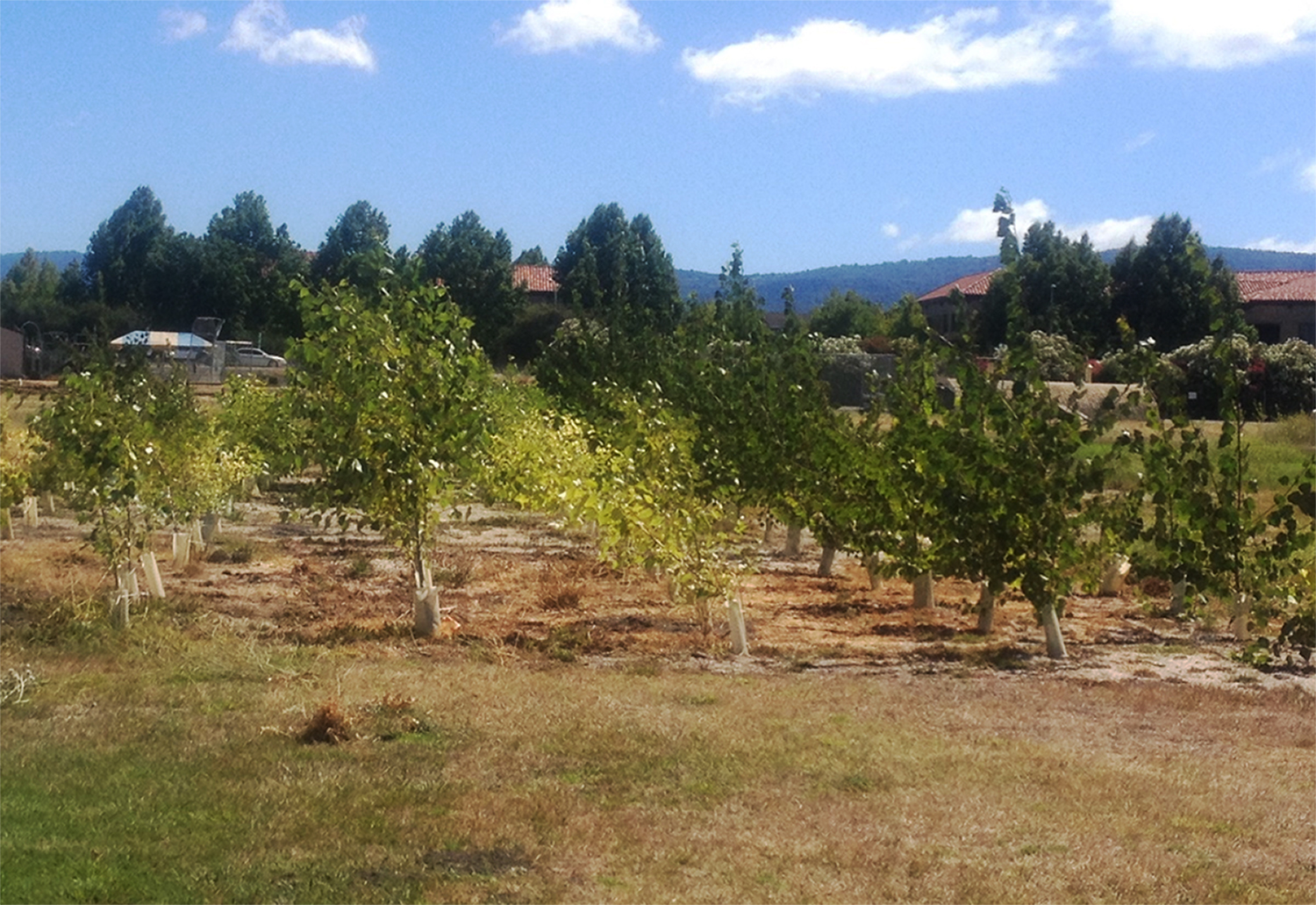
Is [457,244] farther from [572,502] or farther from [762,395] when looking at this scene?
[572,502]

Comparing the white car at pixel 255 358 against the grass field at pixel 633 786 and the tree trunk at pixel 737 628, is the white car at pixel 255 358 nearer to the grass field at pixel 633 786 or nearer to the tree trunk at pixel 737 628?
the tree trunk at pixel 737 628

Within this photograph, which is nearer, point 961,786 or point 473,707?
point 961,786

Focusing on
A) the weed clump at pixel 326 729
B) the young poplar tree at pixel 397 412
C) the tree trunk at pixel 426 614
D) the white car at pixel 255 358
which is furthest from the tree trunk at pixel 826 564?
the white car at pixel 255 358

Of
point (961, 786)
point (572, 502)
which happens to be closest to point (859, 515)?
point (572, 502)

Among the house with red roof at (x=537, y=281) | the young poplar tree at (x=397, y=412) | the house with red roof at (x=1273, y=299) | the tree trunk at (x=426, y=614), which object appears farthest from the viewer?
the house with red roof at (x=537, y=281)

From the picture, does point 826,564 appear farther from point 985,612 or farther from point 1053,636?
point 1053,636

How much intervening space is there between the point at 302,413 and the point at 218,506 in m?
3.54

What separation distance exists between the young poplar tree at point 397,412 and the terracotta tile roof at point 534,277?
40263 millimetres

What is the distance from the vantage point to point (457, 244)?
48.4 metres

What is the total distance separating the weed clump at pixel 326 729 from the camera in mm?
7629

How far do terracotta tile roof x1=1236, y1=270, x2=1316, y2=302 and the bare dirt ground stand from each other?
27.7 meters

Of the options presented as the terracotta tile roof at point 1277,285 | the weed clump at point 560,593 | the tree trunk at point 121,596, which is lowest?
the weed clump at point 560,593

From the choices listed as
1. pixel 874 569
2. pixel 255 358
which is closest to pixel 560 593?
pixel 874 569

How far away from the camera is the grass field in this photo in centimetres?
552
